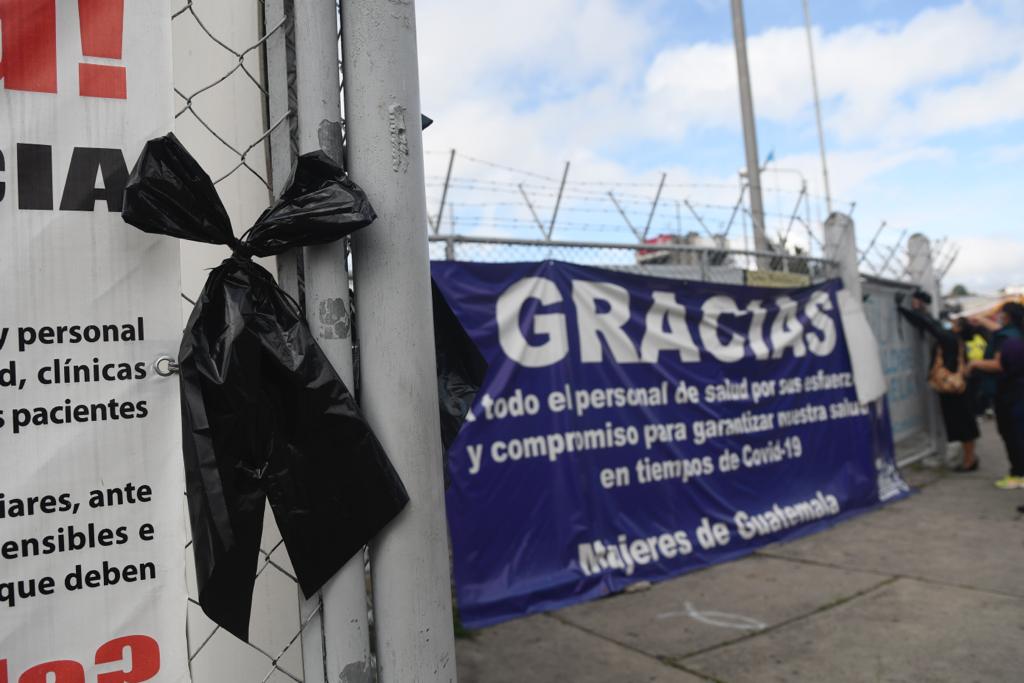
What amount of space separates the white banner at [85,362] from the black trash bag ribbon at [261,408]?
127mm

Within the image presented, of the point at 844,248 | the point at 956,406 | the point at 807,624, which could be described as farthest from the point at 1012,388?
the point at 807,624

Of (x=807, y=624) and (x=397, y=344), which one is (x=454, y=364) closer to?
(x=397, y=344)

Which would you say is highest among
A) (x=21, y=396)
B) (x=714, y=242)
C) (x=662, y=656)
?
(x=714, y=242)

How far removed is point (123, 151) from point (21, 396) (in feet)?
1.27

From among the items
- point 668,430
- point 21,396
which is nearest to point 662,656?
point 668,430

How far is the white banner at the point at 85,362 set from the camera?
1048 mm

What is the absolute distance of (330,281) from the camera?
1.08 meters

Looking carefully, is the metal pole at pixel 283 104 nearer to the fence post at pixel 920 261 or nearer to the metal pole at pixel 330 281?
the metal pole at pixel 330 281

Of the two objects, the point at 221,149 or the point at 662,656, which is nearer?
the point at 221,149

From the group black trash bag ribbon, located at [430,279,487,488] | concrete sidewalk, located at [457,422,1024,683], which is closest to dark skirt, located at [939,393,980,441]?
concrete sidewalk, located at [457,422,1024,683]

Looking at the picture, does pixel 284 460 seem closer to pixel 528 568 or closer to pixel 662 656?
pixel 662 656

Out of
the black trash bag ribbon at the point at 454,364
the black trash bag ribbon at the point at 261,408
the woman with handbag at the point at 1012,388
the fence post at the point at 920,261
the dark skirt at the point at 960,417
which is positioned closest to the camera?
the black trash bag ribbon at the point at 261,408

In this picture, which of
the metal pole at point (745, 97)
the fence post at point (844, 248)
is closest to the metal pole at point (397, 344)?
the fence post at point (844, 248)

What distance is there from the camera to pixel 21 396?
104cm
